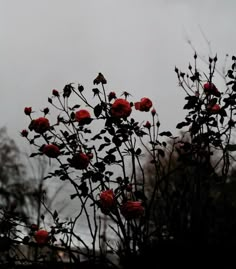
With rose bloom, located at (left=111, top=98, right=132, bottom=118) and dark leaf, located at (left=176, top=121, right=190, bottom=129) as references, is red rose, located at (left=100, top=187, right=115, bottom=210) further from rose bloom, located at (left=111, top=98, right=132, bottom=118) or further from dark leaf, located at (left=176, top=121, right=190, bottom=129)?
dark leaf, located at (left=176, top=121, right=190, bottom=129)

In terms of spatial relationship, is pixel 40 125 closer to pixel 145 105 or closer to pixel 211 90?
pixel 145 105

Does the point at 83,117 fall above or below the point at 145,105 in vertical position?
below

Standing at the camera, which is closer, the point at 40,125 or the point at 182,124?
the point at 40,125

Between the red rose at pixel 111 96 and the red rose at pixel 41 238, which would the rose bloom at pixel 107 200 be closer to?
the red rose at pixel 41 238

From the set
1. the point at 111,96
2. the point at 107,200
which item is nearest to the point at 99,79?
the point at 111,96

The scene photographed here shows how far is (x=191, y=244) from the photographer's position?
5.56 feet

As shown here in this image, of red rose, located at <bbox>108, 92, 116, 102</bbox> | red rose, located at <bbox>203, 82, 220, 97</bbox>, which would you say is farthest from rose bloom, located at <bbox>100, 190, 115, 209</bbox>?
red rose, located at <bbox>203, 82, 220, 97</bbox>

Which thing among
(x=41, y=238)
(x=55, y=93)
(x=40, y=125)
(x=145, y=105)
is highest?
(x=55, y=93)

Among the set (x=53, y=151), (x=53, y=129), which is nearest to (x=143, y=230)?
(x=53, y=151)

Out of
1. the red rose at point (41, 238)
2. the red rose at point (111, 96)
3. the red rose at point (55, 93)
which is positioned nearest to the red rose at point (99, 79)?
the red rose at point (111, 96)

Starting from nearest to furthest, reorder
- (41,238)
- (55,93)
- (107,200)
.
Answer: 1. (107,200)
2. (41,238)
3. (55,93)

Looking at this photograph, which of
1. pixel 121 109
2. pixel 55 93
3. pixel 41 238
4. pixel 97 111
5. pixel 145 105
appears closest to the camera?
pixel 41 238

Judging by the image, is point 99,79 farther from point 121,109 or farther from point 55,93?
point 55,93

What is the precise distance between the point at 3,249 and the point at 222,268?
1156 mm
